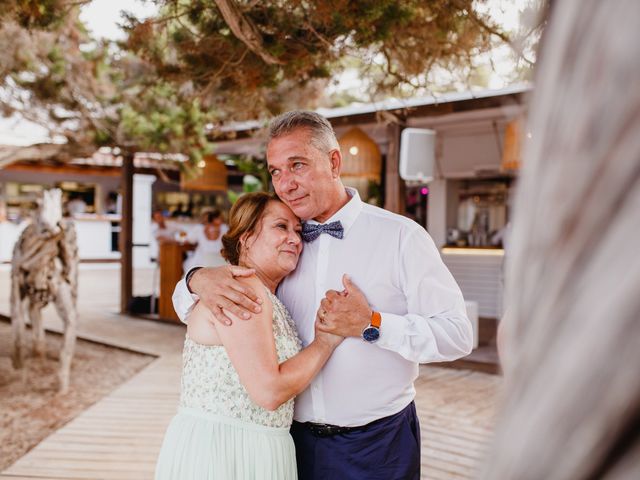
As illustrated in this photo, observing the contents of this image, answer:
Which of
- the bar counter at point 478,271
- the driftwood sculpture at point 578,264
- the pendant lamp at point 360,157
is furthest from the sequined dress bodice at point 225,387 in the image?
the bar counter at point 478,271

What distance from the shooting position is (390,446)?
6.35 feet

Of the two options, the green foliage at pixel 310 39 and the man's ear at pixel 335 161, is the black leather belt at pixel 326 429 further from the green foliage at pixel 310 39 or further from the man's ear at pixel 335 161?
the green foliage at pixel 310 39

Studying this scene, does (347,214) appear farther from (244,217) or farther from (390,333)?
(390,333)

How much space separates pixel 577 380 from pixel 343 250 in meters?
1.76

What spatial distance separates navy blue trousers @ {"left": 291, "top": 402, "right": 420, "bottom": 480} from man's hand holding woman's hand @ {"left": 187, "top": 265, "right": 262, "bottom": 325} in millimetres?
534

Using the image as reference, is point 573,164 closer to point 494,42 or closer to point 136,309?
point 494,42

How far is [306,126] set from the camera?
1981 millimetres

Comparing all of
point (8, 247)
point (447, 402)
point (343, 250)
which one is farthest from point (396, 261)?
point (8, 247)

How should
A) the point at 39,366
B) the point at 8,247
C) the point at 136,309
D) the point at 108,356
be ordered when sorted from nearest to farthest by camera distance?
1. the point at 39,366
2. the point at 108,356
3. the point at 136,309
4. the point at 8,247

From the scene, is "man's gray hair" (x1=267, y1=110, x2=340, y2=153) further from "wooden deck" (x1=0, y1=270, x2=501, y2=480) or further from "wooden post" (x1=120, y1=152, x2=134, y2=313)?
"wooden post" (x1=120, y1=152, x2=134, y2=313)

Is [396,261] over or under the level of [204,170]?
under

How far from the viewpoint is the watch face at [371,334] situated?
1.79 metres

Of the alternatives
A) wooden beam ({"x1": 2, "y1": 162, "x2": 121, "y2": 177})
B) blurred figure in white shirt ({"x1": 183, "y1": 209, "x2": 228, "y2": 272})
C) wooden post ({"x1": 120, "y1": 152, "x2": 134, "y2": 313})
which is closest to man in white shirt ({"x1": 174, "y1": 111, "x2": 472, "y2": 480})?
blurred figure in white shirt ({"x1": 183, "y1": 209, "x2": 228, "y2": 272})

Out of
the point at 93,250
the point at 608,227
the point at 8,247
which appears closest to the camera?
the point at 608,227
